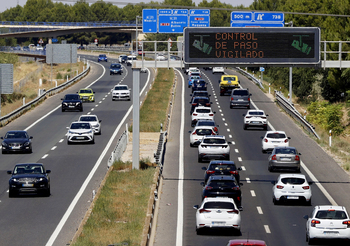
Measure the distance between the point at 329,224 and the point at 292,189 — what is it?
7.06 m

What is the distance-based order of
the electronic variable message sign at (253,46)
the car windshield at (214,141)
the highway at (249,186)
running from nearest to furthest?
the highway at (249,186)
the electronic variable message sign at (253,46)
the car windshield at (214,141)

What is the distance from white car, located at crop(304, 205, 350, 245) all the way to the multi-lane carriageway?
119cm

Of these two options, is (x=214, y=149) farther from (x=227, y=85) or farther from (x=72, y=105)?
(x=227, y=85)

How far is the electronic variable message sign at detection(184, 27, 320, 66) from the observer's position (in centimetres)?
2927

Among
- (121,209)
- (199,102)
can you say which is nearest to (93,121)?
(199,102)

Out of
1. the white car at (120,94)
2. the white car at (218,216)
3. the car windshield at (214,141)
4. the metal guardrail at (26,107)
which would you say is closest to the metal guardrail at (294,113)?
the car windshield at (214,141)

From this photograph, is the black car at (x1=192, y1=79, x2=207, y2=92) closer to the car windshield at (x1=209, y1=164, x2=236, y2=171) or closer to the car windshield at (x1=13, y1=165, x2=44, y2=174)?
the car windshield at (x1=209, y1=164, x2=236, y2=171)

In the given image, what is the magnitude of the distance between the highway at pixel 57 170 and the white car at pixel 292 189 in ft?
26.4

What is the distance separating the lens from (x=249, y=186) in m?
31.8

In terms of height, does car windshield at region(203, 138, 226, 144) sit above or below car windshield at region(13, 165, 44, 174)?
above

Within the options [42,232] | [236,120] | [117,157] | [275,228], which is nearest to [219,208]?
[275,228]

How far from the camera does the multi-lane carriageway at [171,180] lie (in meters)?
22.6

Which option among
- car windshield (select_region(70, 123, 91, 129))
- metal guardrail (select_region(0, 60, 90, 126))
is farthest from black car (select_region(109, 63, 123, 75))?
car windshield (select_region(70, 123, 91, 129))

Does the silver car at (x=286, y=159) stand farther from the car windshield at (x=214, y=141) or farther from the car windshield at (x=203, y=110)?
the car windshield at (x=203, y=110)
